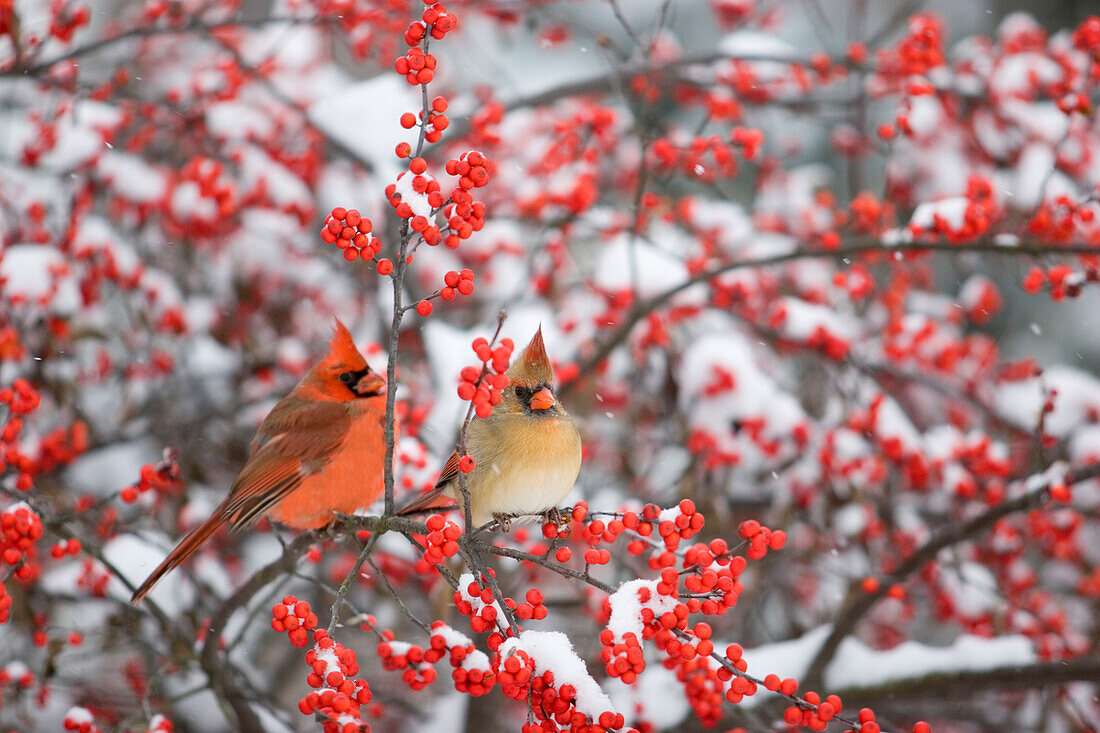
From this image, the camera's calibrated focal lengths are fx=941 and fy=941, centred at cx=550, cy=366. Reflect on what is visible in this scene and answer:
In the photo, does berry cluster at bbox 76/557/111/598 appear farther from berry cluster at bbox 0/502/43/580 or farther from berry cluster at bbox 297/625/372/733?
berry cluster at bbox 297/625/372/733

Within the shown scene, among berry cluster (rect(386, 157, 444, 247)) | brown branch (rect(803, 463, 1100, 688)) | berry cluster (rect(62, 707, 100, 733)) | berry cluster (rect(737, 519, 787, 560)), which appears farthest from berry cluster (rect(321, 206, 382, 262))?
brown branch (rect(803, 463, 1100, 688))

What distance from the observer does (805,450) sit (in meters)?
4.11

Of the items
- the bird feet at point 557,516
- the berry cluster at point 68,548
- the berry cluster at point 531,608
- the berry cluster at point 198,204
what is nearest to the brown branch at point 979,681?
the bird feet at point 557,516

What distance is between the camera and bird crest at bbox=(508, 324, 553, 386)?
238 cm

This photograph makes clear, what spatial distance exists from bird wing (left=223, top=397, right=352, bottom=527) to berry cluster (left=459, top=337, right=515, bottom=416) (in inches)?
54.1

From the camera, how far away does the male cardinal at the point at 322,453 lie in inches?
110

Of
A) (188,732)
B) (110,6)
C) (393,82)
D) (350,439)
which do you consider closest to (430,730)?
(188,732)

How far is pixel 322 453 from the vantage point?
2.88m

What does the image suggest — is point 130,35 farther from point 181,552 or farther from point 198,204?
point 181,552

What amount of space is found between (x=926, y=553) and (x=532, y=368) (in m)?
1.51

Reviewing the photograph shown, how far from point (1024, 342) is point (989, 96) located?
354cm

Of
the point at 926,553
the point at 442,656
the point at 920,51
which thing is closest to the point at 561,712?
the point at 442,656

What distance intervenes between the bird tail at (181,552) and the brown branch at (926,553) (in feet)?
6.43

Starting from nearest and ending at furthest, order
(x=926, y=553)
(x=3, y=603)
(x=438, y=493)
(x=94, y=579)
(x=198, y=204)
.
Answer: (x=3, y=603)
(x=438, y=493)
(x=926, y=553)
(x=94, y=579)
(x=198, y=204)
